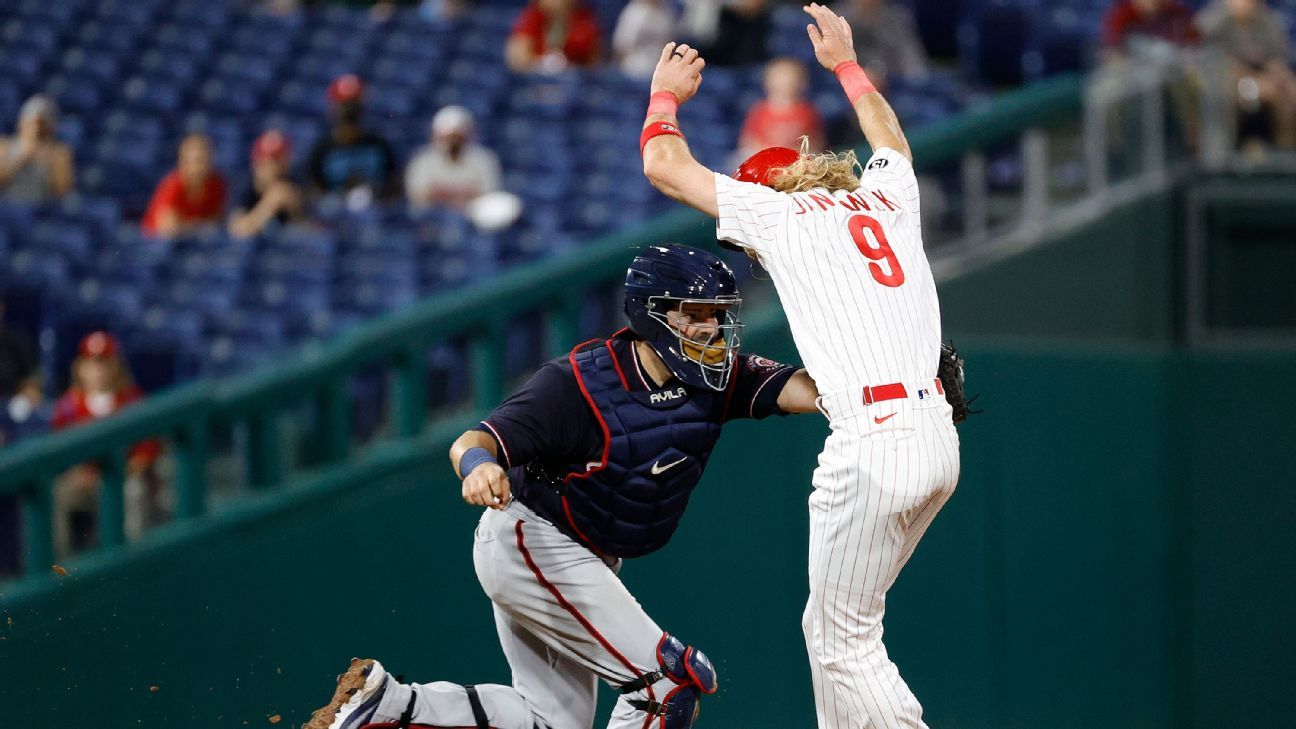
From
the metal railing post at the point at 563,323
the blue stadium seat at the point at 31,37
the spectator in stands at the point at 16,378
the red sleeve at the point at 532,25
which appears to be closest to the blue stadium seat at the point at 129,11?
the blue stadium seat at the point at 31,37

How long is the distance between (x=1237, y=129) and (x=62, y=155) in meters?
6.41

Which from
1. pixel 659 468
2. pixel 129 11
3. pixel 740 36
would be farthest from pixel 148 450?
pixel 129 11

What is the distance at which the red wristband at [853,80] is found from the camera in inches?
192

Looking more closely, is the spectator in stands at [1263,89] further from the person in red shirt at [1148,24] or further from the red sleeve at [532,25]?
the red sleeve at [532,25]

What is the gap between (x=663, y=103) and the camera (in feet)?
15.1

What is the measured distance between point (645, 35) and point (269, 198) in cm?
261

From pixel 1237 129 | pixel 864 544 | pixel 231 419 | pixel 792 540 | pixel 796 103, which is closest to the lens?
pixel 864 544

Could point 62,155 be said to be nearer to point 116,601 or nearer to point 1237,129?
point 116,601

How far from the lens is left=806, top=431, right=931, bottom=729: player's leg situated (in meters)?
4.30

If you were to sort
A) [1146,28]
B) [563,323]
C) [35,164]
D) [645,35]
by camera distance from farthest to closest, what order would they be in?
1. [645,35]
2. [35,164]
3. [1146,28]
4. [563,323]

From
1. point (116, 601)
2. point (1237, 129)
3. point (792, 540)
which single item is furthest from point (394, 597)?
point (1237, 129)

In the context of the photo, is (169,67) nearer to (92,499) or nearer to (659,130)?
(92,499)

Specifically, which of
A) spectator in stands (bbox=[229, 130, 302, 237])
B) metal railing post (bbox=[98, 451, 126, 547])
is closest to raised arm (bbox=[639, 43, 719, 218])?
metal railing post (bbox=[98, 451, 126, 547])

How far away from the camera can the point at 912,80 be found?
1005 centimetres
